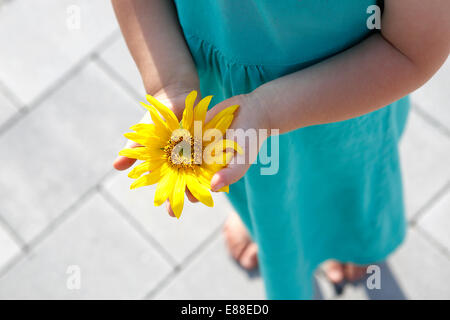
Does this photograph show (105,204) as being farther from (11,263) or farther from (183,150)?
(183,150)

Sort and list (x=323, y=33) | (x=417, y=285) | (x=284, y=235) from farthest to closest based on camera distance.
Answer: (x=417, y=285)
(x=284, y=235)
(x=323, y=33)

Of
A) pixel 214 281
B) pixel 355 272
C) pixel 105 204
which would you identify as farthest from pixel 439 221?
pixel 105 204

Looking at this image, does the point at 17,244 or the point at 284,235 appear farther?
the point at 17,244

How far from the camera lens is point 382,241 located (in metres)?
1.50

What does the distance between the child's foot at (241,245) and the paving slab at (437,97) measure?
87 cm

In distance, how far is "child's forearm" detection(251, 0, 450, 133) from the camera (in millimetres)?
746

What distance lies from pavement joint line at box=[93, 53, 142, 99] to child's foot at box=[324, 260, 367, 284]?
1.02 meters

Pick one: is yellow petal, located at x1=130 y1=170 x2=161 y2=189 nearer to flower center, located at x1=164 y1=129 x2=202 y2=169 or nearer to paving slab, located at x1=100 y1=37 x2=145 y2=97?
flower center, located at x1=164 y1=129 x2=202 y2=169

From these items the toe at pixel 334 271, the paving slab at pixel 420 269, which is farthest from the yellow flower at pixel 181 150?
the paving slab at pixel 420 269

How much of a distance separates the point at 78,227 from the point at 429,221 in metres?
1.31

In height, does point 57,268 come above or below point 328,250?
above

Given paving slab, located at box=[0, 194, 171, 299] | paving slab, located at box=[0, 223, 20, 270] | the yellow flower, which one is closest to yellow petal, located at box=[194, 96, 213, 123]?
the yellow flower

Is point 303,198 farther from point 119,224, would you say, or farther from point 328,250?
point 119,224

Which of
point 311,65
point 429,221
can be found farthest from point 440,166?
point 311,65
